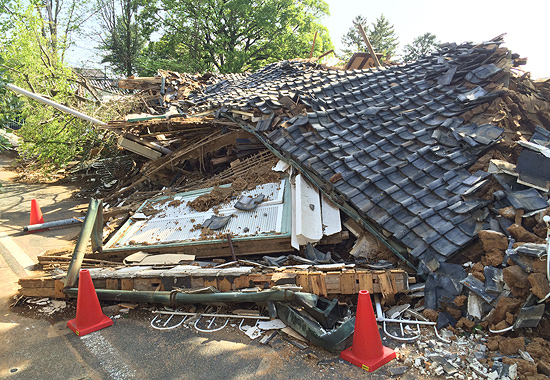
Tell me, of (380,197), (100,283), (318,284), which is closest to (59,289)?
(100,283)

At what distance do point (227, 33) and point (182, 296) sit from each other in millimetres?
28019

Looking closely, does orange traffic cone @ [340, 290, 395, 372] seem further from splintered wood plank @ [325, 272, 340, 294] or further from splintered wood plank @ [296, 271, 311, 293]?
splintered wood plank @ [296, 271, 311, 293]

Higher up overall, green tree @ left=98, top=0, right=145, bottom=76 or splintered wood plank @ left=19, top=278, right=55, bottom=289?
green tree @ left=98, top=0, right=145, bottom=76

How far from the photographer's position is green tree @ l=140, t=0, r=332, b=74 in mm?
27844

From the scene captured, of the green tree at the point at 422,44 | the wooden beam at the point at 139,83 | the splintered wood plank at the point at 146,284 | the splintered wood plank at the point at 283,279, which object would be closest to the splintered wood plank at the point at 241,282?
the splintered wood plank at the point at 283,279

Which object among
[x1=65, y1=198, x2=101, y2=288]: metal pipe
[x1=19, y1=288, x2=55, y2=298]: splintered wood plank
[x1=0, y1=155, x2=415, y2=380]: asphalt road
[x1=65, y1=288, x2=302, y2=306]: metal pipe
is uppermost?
[x1=65, y1=198, x2=101, y2=288]: metal pipe

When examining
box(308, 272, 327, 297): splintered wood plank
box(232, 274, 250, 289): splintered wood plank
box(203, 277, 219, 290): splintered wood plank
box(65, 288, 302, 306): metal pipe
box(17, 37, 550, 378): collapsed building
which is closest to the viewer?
box(17, 37, 550, 378): collapsed building

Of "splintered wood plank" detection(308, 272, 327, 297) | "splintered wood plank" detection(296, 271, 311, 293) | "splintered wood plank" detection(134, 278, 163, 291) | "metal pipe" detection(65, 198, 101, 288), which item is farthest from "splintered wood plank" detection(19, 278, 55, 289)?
"splintered wood plank" detection(308, 272, 327, 297)

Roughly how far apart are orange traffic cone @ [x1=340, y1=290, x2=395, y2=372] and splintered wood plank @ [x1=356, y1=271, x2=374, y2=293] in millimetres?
811

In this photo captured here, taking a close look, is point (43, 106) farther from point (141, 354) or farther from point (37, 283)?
point (141, 354)

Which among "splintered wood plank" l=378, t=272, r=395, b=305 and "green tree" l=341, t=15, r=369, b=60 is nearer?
"splintered wood plank" l=378, t=272, r=395, b=305

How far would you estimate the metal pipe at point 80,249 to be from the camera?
5.32 meters

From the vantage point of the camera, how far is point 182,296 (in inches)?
191

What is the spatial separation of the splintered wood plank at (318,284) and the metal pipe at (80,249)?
3.45m
